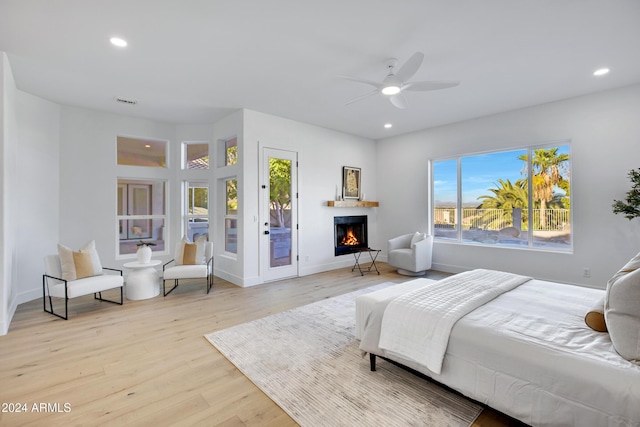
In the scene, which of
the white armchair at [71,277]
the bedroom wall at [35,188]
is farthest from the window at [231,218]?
the bedroom wall at [35,188]

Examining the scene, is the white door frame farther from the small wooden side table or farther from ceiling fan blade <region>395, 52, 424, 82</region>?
ceiling fan blade <region>395, 52, 424, 82</region>

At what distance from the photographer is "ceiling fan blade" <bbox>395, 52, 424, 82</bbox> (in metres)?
2.66

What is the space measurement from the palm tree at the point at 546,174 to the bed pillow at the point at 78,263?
22.6 ft

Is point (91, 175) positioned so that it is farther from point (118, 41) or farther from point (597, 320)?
point (597, 320)

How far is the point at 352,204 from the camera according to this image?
636 cm

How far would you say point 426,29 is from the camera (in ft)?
8.84

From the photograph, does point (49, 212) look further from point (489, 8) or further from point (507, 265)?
point (507, 265)

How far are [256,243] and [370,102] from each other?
302 cm

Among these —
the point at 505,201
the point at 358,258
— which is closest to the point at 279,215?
the point at 358,258

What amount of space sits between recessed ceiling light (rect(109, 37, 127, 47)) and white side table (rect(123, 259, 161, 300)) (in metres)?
2.82

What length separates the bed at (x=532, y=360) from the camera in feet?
4.42

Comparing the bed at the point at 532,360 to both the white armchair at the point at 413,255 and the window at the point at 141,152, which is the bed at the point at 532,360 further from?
the window at the point at 141,152

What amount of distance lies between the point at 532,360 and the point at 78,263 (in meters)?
4.78

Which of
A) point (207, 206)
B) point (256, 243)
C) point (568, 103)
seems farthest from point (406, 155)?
point (207, 206)
